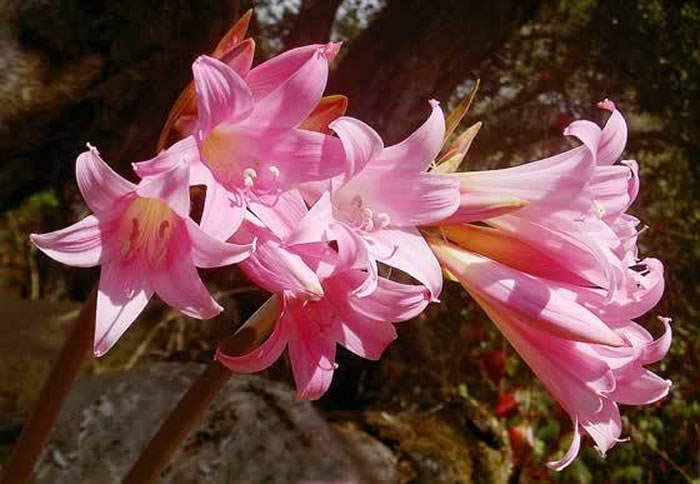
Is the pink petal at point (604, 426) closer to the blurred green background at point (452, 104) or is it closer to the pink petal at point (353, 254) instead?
the pink petal at point (353, 254)

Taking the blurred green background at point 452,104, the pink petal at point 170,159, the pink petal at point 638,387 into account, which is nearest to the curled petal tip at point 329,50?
the pink petal at point 170,159

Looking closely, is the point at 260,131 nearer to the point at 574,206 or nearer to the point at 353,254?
the point at 353,254

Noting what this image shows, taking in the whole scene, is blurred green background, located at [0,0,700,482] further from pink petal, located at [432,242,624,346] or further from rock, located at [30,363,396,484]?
pink petal, located at [432,242,624,346]

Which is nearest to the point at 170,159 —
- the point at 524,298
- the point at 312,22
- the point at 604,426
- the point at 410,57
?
the point at 524,298

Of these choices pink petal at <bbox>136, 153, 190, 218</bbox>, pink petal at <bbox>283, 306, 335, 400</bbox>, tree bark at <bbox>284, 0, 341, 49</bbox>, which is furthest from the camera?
tree bark at <bbox>284, 0, 341, 49</bbox>

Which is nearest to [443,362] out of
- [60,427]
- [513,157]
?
[513,157]

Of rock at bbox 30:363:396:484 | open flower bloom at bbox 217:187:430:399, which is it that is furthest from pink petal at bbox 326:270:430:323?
rock at bbox 30:363:396:484
